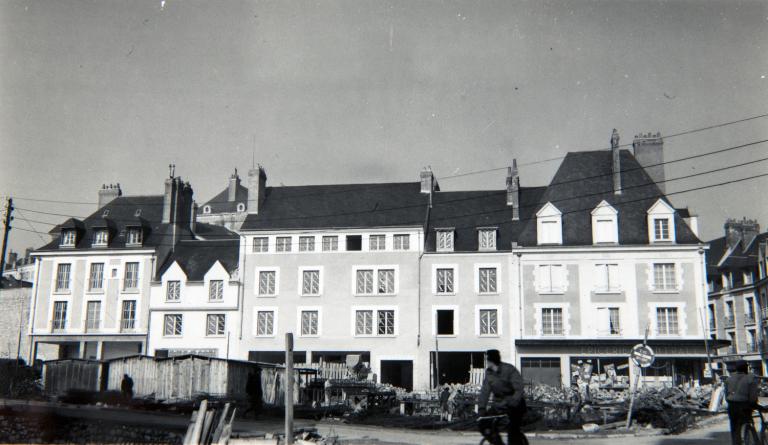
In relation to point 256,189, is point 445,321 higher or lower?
lower

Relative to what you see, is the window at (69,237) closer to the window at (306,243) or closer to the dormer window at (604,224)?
the window at (306,243)

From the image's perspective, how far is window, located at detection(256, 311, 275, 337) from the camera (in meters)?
45.7

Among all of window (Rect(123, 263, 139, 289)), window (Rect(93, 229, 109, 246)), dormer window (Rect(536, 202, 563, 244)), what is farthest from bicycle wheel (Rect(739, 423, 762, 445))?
window (Rect(93, 229, 109, 246))

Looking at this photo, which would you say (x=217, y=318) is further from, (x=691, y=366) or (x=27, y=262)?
(x=27, y=262)

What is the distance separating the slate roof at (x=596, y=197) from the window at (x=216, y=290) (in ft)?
60.5

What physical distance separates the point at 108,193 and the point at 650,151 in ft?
129

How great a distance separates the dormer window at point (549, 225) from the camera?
142 feet

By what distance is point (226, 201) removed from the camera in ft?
271

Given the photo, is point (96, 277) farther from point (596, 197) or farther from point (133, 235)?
point (596, 197)

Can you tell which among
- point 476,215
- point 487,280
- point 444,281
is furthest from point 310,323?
point 476,215

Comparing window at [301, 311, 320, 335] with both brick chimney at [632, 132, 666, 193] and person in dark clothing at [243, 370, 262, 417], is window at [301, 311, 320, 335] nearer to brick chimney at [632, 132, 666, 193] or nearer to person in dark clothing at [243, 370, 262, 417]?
person in dark clothing at [243, 370, 262, 417]

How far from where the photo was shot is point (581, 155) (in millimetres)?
47094

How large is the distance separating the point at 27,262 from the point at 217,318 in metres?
56.0

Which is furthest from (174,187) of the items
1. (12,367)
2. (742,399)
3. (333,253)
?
(742,399)
